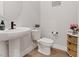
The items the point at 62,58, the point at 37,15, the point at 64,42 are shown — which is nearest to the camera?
the point at 62,58

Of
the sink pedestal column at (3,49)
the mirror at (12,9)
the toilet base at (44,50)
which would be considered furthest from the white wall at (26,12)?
the toilet base at (44,50)

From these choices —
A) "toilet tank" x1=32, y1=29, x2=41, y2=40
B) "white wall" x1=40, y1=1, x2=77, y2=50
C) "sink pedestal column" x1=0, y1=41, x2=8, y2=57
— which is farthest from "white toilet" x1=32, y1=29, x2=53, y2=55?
"sink pedestal column" x1=0, y1=41, x2=8, y2=57

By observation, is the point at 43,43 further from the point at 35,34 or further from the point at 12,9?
the point at 12,9

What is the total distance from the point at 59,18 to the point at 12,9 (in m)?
1.43

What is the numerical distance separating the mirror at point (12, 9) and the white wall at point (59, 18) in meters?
1.05

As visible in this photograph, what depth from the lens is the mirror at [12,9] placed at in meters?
2.23

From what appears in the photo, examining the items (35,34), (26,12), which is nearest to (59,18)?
(35,34)

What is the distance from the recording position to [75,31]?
2543 millimetres

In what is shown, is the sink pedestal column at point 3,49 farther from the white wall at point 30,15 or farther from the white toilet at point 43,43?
the white toilet at point 43,43

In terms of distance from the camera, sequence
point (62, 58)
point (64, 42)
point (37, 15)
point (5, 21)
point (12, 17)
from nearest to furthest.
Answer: point (5, 21) < point (12, 17) < point (62, 58) < point (64, 42) < point (37, 15)

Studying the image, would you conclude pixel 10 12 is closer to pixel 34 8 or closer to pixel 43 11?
pixel 34 8

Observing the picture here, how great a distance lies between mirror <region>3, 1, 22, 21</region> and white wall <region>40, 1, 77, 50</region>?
3.45 feet

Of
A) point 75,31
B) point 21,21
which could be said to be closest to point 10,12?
point 21,21

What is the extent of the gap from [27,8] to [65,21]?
1.14 meters
